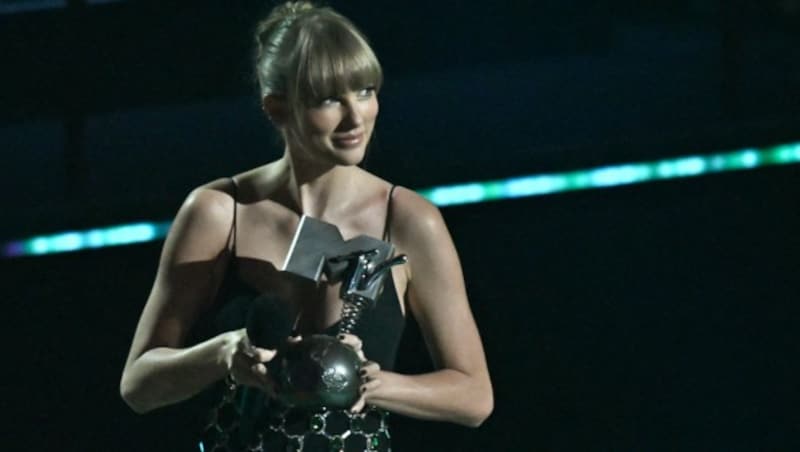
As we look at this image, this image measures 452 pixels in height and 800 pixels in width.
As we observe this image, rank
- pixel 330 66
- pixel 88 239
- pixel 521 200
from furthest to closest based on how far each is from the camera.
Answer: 1. pixel 521 200
2. pixel 88 239
3. pixel 330 66

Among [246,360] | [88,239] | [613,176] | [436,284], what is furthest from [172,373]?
[613,176]

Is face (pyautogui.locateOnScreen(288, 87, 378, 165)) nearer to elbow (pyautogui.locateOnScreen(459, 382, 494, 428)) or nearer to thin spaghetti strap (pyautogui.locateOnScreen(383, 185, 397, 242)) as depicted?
thin spaghetti strap (pyautogui.locateOnScreen(383, 185, 397, 242))

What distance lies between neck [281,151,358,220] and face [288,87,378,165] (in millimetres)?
72

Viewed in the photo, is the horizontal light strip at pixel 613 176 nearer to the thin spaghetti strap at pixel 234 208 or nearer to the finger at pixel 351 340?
the thin spaghetti strap at pixel 234 208

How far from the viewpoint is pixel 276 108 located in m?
1.98

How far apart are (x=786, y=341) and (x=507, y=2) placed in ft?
4.02

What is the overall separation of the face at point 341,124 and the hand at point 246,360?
9.0 inches

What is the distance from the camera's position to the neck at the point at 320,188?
2.01m

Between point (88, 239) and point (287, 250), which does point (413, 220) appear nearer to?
point (287, 250)

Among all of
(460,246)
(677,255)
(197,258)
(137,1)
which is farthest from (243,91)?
(197,258)

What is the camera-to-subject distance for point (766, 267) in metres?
3.20

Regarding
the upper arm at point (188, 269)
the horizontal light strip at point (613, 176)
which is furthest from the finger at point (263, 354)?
the horizontal light strip at point (613, 176)

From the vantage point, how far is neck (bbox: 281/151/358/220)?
2.01 meters

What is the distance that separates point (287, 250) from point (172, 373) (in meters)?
0.19
